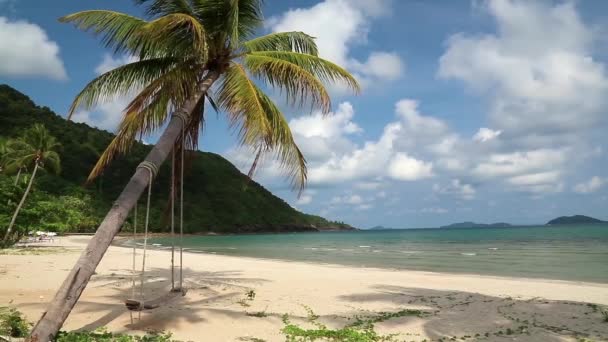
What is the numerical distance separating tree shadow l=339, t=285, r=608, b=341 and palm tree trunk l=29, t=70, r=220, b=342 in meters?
4.36

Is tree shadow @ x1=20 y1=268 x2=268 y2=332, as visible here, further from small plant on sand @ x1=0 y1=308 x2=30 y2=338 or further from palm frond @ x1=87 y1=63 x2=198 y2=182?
palm frond @ x1=87 y1=63 x2=198 y2=182

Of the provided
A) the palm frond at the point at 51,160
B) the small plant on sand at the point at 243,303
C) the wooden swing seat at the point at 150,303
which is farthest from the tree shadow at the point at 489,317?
the palm frond at the point at 51,160

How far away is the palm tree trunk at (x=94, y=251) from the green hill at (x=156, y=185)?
161 cm

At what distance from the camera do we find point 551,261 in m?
24.0

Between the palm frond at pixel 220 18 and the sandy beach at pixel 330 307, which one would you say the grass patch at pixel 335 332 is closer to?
the sandy beach at pixel 330 307

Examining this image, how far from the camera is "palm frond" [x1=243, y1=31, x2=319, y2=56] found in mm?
8500

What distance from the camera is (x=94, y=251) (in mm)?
5238

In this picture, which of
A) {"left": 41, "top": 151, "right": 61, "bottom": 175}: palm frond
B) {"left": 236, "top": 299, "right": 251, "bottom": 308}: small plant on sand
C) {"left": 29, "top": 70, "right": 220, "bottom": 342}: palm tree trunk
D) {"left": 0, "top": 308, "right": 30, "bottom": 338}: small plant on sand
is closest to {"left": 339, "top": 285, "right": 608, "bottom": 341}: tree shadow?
{"left": 236, "top": 299, "right": 251, "bottom": 308}: small plant on sand

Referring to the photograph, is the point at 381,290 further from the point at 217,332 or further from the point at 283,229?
Result: the point at 283,229

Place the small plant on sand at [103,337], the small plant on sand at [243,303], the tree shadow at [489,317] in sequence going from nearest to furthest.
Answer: the small plant on sand at [103,337] → the tree shadow at [489,317] → the small plant on sand at [243,303]

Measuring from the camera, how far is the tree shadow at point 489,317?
7242mm

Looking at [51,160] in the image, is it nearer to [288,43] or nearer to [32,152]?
[32,152]

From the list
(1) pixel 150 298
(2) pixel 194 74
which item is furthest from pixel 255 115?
(1) pixel 150 298

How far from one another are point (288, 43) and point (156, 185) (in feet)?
230
